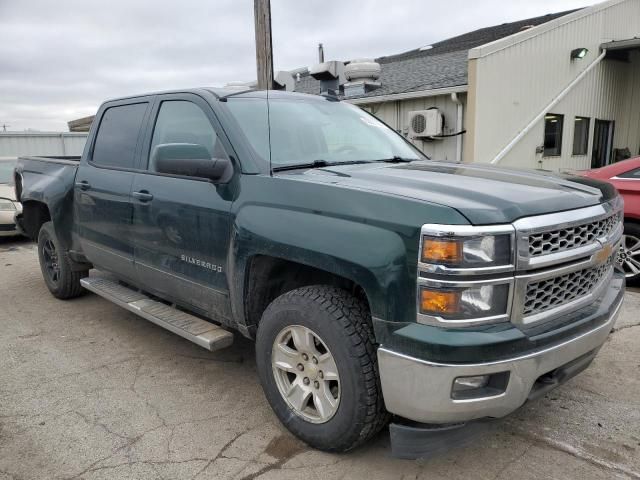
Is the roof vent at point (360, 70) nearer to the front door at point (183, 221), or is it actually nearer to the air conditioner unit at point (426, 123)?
the air conditioner unit at point (426, 123)

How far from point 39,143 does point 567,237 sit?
19685 mm

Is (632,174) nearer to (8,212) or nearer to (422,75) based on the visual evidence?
(422,75)

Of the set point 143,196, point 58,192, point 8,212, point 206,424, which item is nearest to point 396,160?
point 143,196

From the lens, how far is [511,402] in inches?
89.4

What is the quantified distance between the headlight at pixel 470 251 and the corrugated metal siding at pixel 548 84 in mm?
8133

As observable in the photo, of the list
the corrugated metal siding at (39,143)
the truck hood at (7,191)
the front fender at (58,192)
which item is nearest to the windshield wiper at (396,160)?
the front fender at (58,192)

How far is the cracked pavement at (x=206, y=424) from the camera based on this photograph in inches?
105

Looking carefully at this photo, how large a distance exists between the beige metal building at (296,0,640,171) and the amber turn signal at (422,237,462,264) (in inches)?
319

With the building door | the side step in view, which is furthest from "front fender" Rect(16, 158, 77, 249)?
the building door

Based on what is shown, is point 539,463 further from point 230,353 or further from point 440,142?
point 440,142

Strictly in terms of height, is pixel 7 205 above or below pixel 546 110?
below

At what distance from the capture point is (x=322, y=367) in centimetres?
266

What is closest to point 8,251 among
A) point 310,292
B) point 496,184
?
point 310,292

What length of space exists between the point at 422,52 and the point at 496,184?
626 inches
